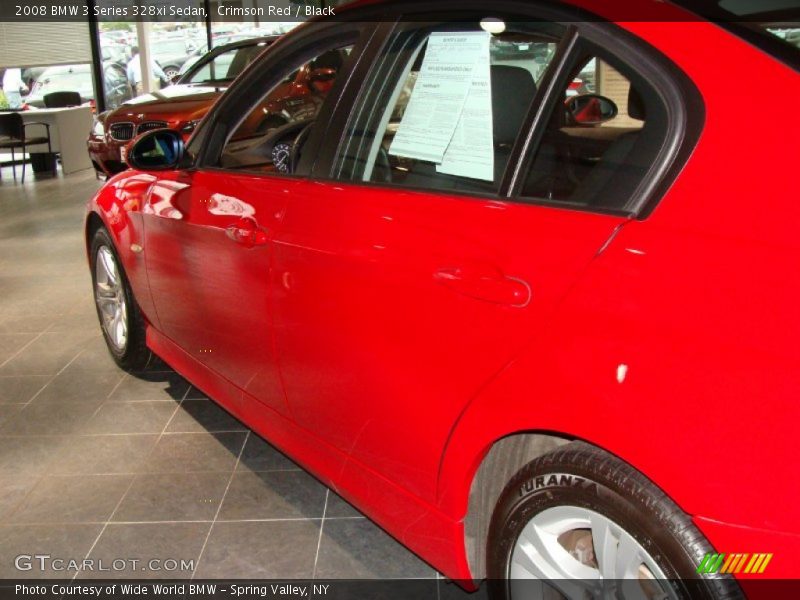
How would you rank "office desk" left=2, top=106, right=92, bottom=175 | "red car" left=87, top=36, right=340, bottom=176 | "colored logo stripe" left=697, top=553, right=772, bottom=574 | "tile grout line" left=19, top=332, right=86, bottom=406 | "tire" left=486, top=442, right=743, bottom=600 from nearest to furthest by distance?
"colored logo stripe" left=697, top=553, right=772, bottom=574 < "tire" left=486, top=442, right=743, bottom=600 < "tile grout line" left=19, top=332, right=86, bottom=406 < "red car" left=87, top=36, right=340, bottom=176 < "office desk" left=2, top=106, right=92, bottom=175

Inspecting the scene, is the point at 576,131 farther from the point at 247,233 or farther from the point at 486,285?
the point at 247,233

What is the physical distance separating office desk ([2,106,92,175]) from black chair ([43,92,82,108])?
0.87m

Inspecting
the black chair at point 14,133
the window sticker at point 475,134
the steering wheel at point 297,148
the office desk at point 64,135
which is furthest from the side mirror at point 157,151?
the office desk at point 64,135

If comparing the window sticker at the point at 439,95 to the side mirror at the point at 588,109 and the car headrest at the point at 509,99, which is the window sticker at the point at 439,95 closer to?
the car headrest at the point at 509,99

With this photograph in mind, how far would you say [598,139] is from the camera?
1749 millimetres

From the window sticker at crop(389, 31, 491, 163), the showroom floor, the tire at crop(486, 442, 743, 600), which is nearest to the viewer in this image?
the tire at crop(486, 442, 743, 600)

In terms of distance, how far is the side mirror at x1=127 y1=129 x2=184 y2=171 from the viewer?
9.45 feet

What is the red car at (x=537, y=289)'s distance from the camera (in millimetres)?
1352

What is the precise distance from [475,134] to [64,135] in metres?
11.4

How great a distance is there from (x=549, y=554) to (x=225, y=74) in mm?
9067

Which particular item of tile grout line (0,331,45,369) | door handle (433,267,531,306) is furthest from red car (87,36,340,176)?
door handle (433,267,531,306)

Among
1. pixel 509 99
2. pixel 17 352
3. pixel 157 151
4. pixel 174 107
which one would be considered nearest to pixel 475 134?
pixel 509 99

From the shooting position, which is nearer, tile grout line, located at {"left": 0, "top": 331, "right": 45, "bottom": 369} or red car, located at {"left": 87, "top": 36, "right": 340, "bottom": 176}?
tile grout line, located at {"left": 0, "top": 331, "right": 45, "bottom": 369}

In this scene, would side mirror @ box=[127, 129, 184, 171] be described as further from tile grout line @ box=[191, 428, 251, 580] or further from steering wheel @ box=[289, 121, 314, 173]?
tile grout line @ box=[191, 428, 251, 580]
